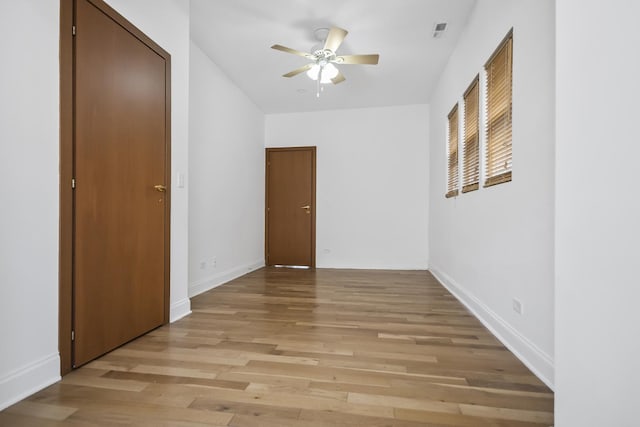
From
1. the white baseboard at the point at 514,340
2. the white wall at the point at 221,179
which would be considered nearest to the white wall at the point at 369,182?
the white wall at the point at 221,179

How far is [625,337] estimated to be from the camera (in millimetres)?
812

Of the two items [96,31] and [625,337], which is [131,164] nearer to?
[96,31]

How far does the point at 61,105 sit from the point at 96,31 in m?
0.57

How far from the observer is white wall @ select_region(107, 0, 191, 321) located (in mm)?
2586

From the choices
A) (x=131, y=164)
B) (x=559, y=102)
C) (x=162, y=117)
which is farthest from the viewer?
(x=162, y=117)

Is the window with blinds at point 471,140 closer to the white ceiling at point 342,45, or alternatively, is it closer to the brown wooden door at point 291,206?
the white ceiling at point 342,45

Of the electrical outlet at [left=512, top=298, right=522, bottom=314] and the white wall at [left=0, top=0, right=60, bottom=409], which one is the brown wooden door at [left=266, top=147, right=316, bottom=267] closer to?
the electrical outlet at [left=512, top=298, right=522, bottom=314]

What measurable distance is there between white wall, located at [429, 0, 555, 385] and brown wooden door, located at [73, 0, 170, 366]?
2.55 metres

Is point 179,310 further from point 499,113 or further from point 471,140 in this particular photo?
point 471,140

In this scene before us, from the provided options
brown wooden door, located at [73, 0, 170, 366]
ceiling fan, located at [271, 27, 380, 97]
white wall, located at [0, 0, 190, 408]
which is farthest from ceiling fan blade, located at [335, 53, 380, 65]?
white wall, located at [0, 0, 190, 408]

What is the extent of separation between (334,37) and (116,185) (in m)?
2.25

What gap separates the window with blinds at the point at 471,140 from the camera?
9.77 feet

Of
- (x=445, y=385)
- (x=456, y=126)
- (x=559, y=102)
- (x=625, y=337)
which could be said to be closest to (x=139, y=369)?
(x=445, y=385)

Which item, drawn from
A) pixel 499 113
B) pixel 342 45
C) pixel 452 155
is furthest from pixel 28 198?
pixel 452 155
